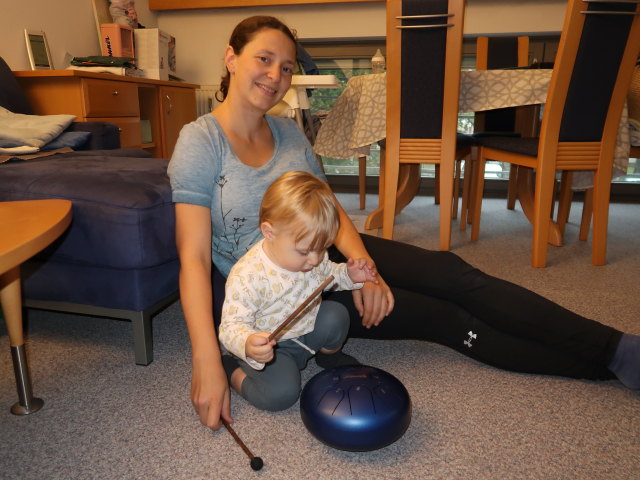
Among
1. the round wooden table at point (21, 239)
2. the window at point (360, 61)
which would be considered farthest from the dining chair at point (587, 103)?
the window at point (360, 61)

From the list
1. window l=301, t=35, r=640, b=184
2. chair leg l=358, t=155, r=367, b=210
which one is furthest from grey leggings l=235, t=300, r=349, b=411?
window l=301, t=35, r=640, b=184

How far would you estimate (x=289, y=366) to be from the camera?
110cm

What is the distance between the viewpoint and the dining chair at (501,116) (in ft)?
9.32

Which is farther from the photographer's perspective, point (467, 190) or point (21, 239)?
point (467, 190)

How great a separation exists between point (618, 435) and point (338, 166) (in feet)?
11.5

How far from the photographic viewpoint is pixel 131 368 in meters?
1.27

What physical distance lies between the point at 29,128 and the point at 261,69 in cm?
115

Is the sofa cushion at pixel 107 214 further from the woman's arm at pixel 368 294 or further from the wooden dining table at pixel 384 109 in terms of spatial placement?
the wooden dining table at pixel 384 109

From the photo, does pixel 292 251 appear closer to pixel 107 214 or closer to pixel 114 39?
pixel 107 214

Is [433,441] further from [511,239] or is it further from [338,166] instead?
[338,166]

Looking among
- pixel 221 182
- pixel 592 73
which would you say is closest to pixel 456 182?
pixel 592 73

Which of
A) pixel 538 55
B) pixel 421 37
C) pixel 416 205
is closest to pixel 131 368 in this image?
pixel 421 37

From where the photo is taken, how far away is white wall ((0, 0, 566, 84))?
2.81m

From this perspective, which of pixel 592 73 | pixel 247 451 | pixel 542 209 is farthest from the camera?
pixel 542 209
